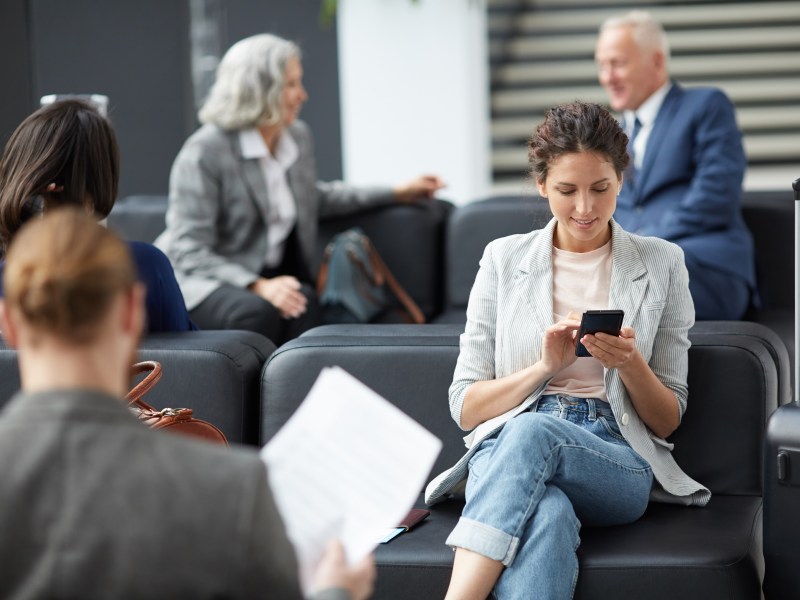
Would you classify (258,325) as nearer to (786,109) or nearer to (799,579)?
(799,579)

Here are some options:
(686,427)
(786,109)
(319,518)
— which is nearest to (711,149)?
(686,427)

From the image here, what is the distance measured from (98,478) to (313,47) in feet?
16.7

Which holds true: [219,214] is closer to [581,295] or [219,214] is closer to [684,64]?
[581,295]

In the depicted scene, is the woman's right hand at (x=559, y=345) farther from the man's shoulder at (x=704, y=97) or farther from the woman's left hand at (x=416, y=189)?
the woman's left hand at (x=416, y=189)

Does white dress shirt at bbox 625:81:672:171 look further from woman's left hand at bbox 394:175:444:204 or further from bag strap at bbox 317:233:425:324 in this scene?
bag strap at bbox 317:233:425:324

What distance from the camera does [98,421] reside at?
111 centimetres

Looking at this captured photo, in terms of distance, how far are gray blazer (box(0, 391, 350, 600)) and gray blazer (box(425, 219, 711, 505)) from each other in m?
1.35

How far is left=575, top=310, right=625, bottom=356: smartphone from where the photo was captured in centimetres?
225

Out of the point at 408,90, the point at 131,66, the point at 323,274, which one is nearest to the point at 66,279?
the point at 323,274

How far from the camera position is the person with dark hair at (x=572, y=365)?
7.43 feet

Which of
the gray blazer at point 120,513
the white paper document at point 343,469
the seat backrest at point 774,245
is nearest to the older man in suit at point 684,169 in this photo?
the seat backrest at point 774,245

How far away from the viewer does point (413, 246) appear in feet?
14.1

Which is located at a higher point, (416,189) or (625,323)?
(416,189)

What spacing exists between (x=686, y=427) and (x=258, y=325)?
1.57 meters
